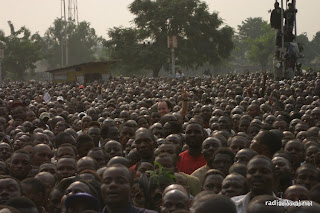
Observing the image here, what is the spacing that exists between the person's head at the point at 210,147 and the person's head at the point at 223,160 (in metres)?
0.51

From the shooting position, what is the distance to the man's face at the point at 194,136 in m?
8.26

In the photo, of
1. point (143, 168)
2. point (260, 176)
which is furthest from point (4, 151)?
point (260, 176)

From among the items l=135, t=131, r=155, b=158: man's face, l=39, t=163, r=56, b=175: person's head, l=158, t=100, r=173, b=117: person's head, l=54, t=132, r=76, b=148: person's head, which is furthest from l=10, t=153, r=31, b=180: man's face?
l=158, t=100, r=173, b=117: person's head

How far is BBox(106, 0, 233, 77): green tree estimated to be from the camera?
55125 mm

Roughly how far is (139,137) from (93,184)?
2.03 meters

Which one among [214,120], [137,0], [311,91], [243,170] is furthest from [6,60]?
[243,170]

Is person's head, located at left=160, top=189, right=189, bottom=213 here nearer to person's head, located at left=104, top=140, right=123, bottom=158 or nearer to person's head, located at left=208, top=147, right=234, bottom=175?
person's head, located at left=208, top=147, right=234, bottom=175

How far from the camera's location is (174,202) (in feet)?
17.3

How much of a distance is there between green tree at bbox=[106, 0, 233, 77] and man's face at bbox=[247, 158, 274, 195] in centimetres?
4864

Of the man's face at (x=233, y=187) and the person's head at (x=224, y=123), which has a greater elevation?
the person's head at (x=224, y=123)

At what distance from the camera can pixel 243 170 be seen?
20.7ft

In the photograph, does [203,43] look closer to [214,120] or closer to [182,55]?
[182,55]

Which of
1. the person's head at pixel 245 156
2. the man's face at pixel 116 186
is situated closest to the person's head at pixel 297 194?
the person's head at pixel 245 156

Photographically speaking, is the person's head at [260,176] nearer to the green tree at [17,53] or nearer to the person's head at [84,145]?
the person's head at [84,145]
